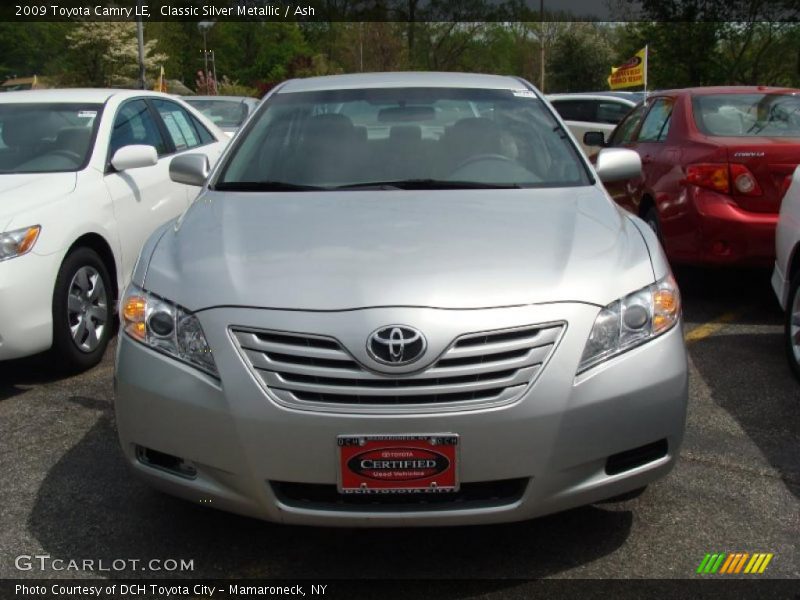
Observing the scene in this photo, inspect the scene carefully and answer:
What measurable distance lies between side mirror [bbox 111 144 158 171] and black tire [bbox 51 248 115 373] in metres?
0.55

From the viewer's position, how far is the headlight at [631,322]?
2746 millimetres

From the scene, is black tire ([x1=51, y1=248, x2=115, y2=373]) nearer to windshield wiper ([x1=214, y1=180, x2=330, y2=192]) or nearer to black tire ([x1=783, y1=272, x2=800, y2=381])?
windshield wiper ([x1=214, y1=180, x2=330, y2=192])

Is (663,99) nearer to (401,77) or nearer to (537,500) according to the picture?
(401,77)

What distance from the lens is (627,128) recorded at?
8.37 m

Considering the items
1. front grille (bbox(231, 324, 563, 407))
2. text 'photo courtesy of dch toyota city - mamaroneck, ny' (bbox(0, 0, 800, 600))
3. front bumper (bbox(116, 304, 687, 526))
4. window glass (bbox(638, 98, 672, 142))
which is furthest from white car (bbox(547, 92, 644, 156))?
front grille (bbox(231, 324, 563, 407))

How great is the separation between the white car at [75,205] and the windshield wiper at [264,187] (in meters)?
1.31

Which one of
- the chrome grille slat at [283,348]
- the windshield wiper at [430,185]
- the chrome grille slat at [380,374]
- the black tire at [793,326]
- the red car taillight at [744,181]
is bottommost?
the black tire at [793,326]

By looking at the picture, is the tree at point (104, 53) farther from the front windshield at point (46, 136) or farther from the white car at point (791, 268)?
the white car at point (791, 268)

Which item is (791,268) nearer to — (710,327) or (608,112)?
(710,327)

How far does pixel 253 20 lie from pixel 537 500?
8569 cm

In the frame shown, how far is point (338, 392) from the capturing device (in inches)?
104

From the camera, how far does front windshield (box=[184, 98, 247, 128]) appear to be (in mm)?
13914

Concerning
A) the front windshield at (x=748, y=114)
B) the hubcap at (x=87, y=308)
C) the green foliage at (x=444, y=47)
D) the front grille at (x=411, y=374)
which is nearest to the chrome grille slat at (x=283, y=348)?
the front grille at (x=411, y=374)

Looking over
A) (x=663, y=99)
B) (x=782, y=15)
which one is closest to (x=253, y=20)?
(x=782, y=15)
